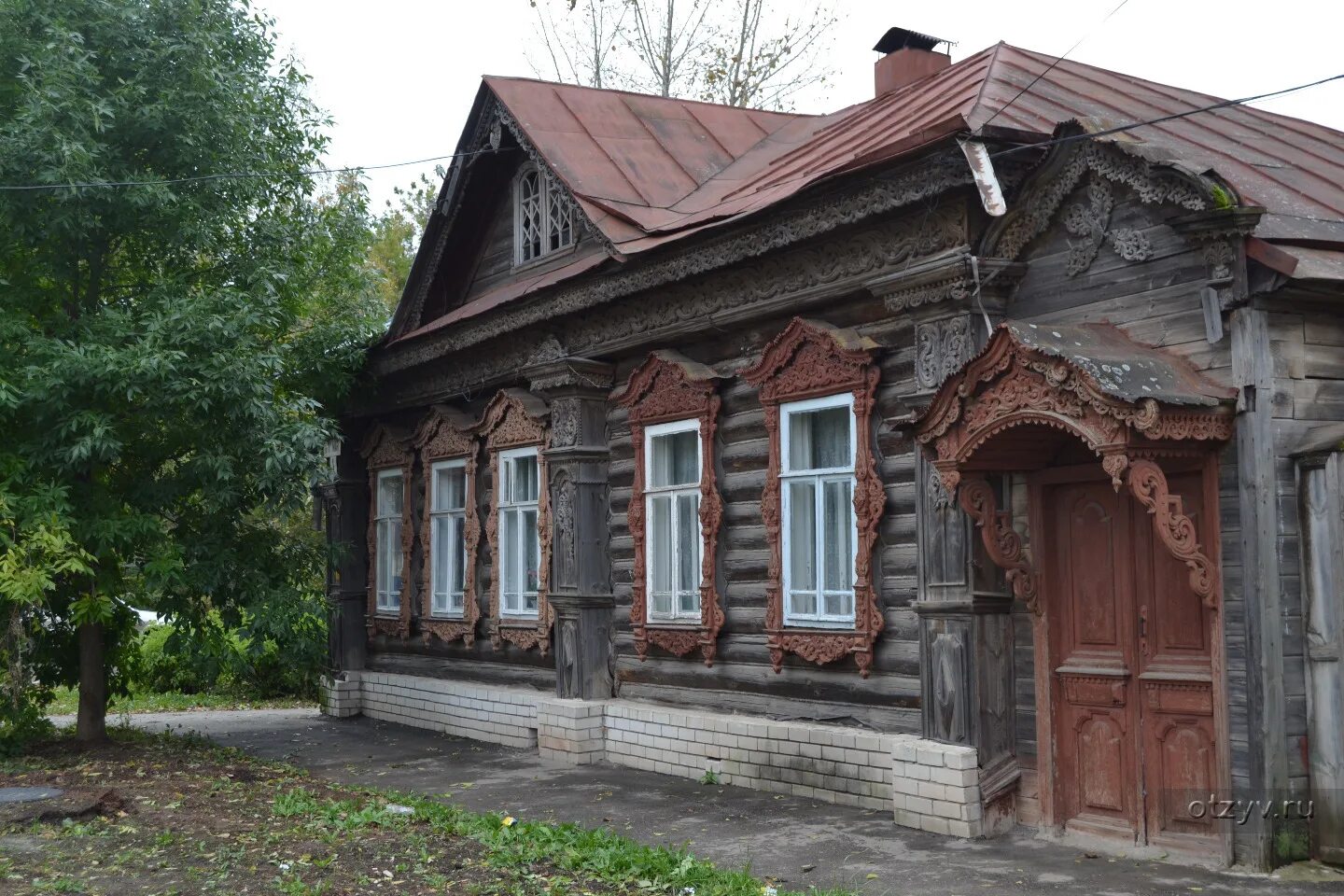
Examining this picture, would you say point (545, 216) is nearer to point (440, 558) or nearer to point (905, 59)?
point (905, 59)

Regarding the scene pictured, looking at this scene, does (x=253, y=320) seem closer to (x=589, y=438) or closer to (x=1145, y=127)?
(x=589, y=438)

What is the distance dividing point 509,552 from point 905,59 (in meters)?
5.87

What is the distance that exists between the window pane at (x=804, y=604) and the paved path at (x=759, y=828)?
125 cm

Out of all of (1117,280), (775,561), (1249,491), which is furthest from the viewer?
(775,561)

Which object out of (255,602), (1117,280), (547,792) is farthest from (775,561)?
(255,602)

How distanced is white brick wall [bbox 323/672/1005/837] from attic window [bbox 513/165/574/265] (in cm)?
421

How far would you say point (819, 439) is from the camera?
9625 mm

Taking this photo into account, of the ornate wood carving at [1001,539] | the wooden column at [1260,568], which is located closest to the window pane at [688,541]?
the ornate wood carving at [1001,539]

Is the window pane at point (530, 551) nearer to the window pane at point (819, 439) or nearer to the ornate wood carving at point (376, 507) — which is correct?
the ornate wood carving at point (376, 507)

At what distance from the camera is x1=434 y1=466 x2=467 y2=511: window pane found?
14.5 meters

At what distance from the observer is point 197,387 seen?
11.5 metres

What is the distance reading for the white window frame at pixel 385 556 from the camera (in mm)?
15797

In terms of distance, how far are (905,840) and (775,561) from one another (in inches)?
96.0

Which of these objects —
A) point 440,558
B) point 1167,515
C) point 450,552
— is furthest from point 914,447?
point 440,558
